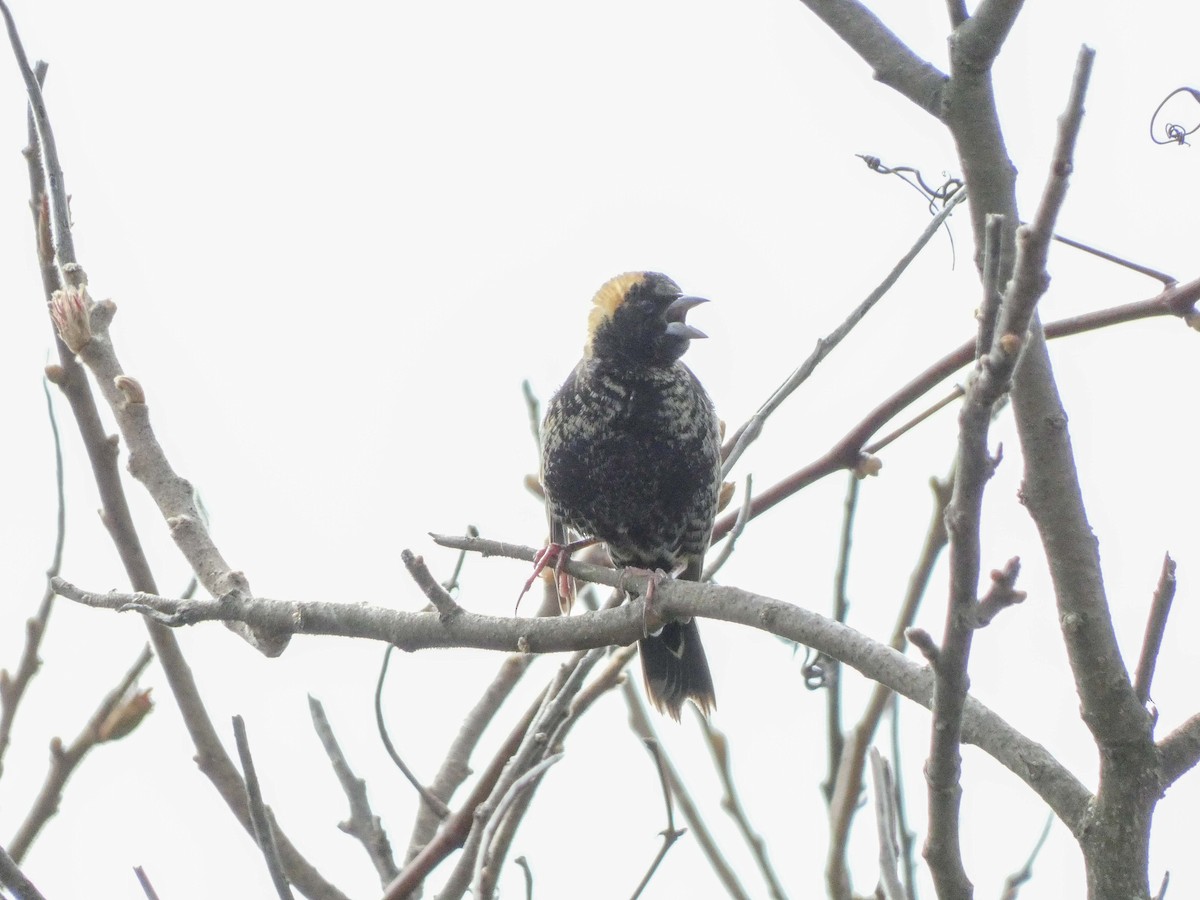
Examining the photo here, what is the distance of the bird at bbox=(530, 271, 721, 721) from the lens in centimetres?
462

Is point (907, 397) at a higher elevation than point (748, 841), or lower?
higher

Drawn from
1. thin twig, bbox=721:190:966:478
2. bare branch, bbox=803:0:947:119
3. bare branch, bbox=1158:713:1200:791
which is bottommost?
bare branch, bbox=1158:713:1200:791

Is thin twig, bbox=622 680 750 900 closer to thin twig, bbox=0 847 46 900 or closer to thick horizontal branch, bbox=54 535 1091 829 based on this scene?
thick horizontal branch, bbox=54 535 1091 829

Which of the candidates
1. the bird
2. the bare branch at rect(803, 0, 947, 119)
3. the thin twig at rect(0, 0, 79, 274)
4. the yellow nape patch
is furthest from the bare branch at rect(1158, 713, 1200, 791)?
the yellow nape patch

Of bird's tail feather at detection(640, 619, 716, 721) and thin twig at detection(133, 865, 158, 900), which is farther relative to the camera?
bird's tail feather at detection(640, 619, 716, 721)

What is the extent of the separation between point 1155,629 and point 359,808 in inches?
66.6

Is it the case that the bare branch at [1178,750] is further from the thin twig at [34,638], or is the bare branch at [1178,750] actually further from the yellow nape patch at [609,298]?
the yellow nape patch at [609,298]

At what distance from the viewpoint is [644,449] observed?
460 centimetres

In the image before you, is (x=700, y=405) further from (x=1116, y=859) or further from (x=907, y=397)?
(x=1116, y=859)

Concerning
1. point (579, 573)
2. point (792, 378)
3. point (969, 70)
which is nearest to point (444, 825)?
point (579, 573)

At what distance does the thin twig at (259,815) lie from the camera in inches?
83.7

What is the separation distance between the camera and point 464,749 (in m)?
3.42

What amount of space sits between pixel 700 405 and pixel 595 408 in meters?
0.36

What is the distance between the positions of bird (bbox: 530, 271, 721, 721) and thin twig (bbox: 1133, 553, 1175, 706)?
2629mm
